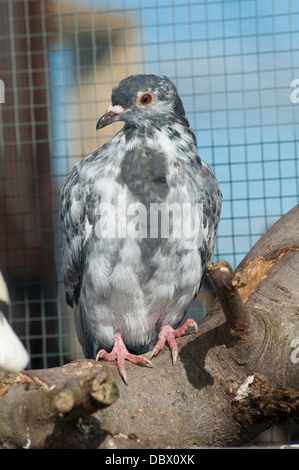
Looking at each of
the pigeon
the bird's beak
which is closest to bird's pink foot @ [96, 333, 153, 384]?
the pigeon

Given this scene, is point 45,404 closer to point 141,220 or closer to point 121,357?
point 121,357

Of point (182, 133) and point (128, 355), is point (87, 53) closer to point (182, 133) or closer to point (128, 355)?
point (182, 133)

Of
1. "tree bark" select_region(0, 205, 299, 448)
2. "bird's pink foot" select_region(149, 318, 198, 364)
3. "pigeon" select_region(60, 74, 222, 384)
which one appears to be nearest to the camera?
"tree bark" select_region(0, 205, 299, 448)

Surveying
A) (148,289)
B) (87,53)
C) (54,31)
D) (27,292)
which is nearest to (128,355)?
(148,289)

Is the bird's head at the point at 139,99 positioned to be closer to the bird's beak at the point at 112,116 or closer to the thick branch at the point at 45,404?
the bird's beak at the point at 112,116

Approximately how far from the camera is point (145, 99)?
2.85m

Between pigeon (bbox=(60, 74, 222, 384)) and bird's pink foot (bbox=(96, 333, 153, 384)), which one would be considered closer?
bird's pink foot (bbox=(96, 333, 153, 384))

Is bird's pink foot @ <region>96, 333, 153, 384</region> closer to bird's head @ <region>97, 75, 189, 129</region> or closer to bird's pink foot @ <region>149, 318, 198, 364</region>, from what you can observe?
bird's pink foot @ <region>149, 318, 198, 364</region>

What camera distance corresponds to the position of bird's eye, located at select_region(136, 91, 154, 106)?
9.32 feet

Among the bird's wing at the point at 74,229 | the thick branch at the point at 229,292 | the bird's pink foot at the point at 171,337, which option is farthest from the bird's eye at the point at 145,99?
the thick branch at the point at 229,292

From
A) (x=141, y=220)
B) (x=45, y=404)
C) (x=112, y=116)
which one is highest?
(x=112, y=116)

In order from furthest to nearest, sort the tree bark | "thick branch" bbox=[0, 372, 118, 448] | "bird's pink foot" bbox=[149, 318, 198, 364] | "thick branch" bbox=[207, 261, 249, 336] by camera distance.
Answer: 1. "bird's pink foot" bbox=[149, 318, 198, 364]
2. the tree bark
3. "thick branch" bbox=[207, 261, 249, 336]
4. "thick branch" bbox=[0, 372, 118, 448]

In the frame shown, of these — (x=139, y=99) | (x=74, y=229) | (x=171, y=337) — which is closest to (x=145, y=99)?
(x=139, y=99)

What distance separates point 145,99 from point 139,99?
27mm
